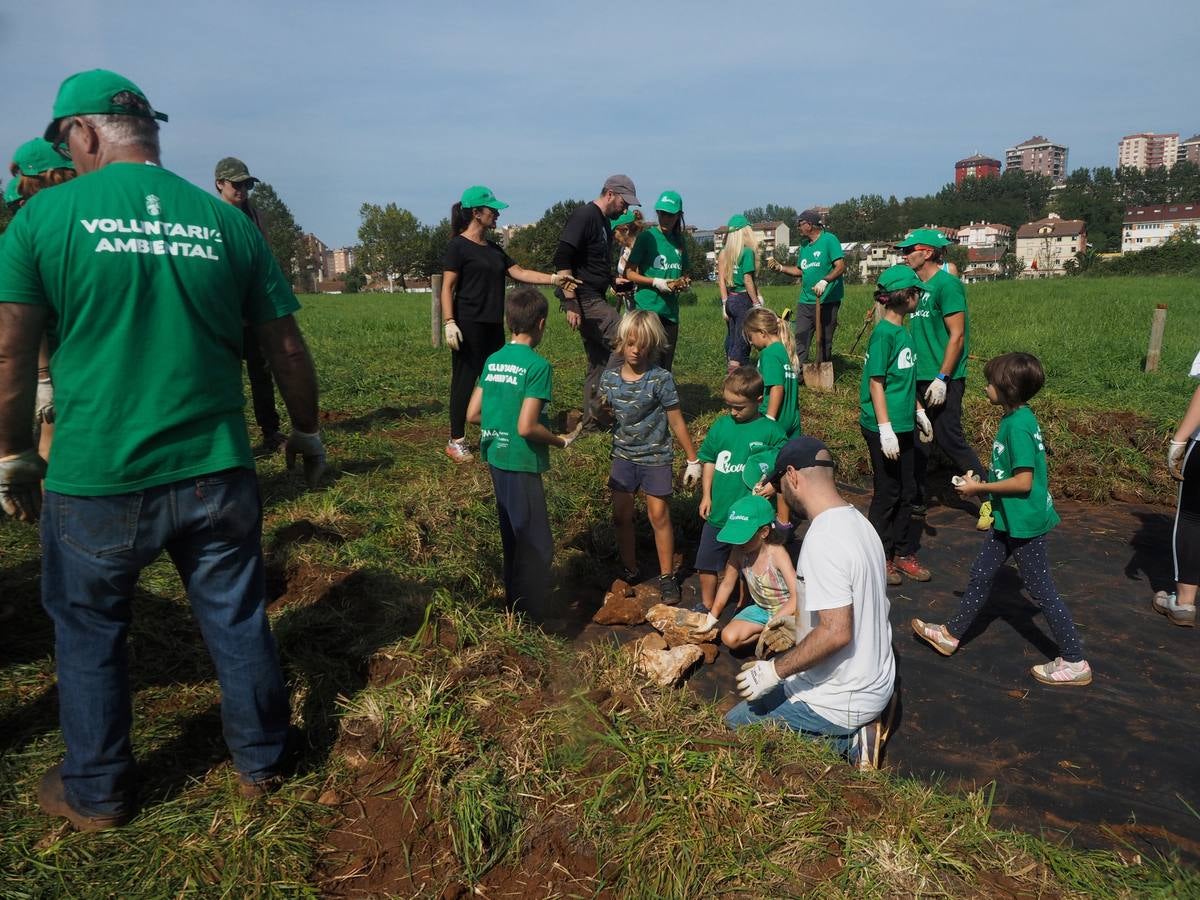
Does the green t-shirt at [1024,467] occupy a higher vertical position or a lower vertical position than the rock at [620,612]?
higher

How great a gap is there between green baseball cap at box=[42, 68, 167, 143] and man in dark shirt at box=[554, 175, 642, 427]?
4479 mm

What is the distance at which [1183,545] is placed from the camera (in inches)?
180

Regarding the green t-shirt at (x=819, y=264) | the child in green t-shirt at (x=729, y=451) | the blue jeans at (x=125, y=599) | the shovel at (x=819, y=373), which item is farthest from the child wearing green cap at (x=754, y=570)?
the green t-shirt at (x=819, y=264)

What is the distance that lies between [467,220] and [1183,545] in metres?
5.35

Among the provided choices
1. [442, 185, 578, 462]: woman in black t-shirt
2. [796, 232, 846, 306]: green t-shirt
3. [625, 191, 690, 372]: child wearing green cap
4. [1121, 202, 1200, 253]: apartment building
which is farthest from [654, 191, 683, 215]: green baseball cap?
[1121, 202, 1200, 253]: apartment building

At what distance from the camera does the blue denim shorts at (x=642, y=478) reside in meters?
4.62

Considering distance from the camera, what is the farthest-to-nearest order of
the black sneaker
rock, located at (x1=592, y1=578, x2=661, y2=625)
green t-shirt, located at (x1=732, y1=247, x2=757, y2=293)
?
green t-shirt, located at (x1=732, y1=247, x2=757, y2=293), the black sneaker, rock, located at (x1=592, y1=578, x2=661, y2=625)

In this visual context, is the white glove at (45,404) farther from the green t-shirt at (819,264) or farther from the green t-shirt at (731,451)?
the green t-shirt at (819,264)

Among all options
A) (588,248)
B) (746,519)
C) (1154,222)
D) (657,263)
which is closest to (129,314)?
(746,519)

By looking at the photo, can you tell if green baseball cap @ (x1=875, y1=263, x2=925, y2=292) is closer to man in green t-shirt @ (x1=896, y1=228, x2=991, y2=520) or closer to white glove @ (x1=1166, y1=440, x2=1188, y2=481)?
man in green t-shirt @ (x1=896, y1=228, x2=991, y2=520)

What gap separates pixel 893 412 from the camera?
5.14 m

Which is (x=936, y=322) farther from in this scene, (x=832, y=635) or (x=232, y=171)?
(x=232, y=171)

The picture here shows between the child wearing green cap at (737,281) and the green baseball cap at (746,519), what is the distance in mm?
4730

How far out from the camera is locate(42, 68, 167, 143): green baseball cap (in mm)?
2328
